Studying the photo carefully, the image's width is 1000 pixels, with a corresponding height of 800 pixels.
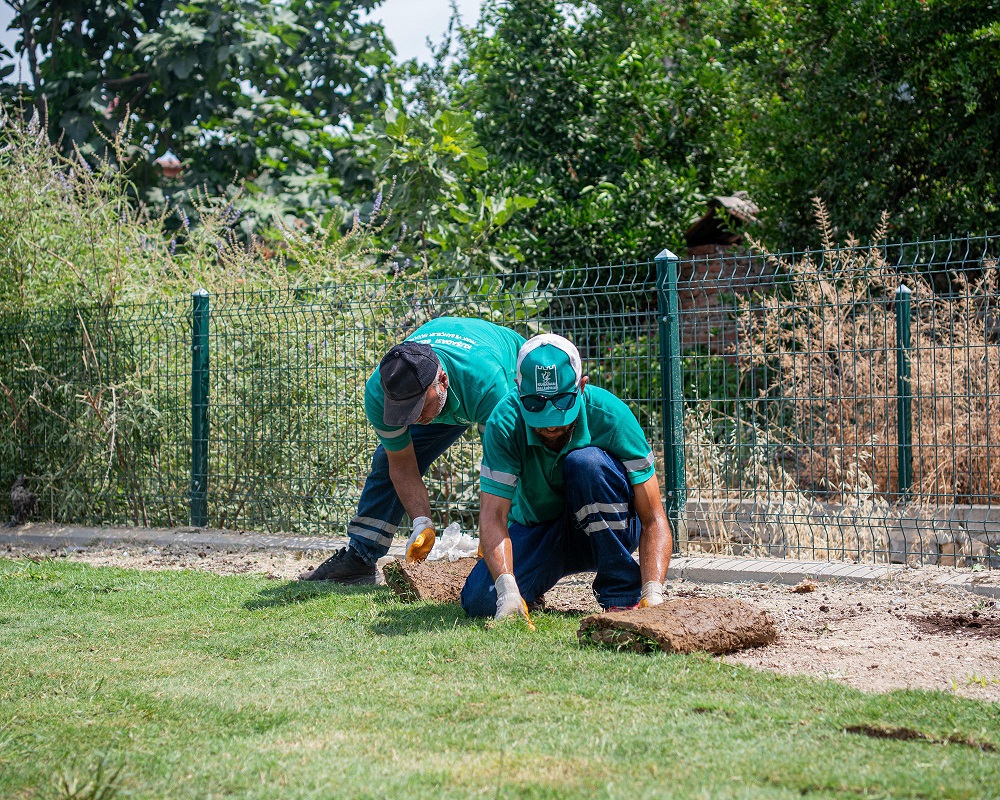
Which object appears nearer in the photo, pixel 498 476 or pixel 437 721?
pixel 437 721

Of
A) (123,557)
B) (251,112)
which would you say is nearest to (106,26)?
(251,112)

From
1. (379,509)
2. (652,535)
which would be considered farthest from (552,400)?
(379,509)

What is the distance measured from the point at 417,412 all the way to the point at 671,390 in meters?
2.12

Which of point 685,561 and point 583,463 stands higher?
point 583,463

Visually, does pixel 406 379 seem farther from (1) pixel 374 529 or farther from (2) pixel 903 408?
(2) pixel 903 408

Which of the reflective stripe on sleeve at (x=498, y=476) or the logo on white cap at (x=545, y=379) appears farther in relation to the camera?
the reflective stripe on sleeve at (x=498, y=476)

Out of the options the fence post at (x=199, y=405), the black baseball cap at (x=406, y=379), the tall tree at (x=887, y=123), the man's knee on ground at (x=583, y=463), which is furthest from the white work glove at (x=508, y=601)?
the tall tree at (x=887, y=123)

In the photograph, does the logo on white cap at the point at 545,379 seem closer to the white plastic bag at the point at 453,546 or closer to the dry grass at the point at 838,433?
the dry grass at the point at 838,433

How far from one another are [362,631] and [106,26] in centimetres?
1356

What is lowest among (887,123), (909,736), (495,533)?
(909,736)

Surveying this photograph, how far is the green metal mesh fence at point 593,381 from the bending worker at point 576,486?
1.84 meters

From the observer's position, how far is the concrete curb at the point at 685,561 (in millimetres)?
5320

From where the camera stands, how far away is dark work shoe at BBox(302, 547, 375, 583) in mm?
5672

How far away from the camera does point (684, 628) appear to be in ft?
12.4
